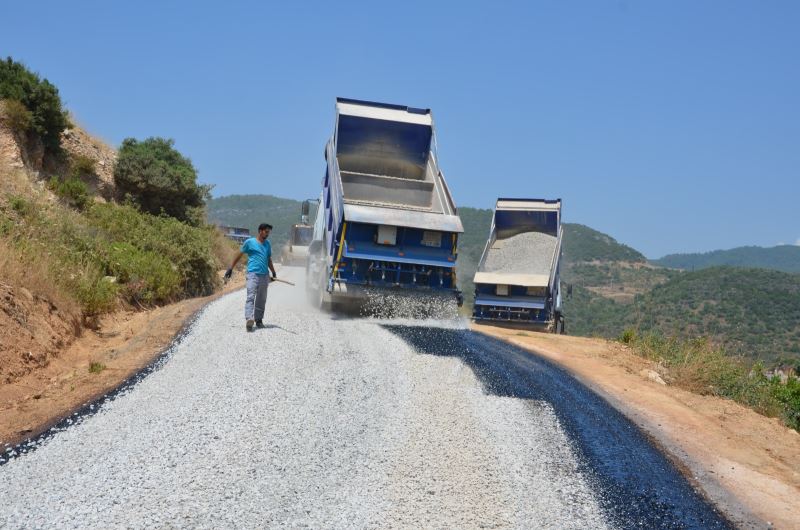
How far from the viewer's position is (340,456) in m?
4.68

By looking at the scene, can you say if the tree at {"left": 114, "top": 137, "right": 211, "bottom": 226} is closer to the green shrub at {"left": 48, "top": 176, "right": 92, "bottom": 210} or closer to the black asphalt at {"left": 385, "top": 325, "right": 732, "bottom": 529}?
the green shrub at {"left": 48, "top": 176, "right": 92, "bottom": 210}

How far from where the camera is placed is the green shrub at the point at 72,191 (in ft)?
47.6

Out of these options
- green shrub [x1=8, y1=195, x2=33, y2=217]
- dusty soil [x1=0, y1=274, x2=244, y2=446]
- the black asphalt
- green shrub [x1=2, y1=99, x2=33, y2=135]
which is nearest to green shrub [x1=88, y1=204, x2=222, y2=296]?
green shrub [x1=2, y1=99, x2=33, y2=135]

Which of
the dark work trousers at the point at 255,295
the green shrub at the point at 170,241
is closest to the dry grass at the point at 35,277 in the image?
the dark work trousers at the point at 255,295

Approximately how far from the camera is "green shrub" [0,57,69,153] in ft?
49.9

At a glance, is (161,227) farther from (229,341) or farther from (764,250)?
(764,250)

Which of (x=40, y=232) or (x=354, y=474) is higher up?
(x=40, y=232)

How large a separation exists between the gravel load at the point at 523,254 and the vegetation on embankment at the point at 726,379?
5.91 m

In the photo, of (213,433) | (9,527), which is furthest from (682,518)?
(9,527)

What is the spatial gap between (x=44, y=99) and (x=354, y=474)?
1483 centimetres

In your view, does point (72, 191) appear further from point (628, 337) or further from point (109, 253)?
point (628, 337)

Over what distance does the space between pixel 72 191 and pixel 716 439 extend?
44.7 feet

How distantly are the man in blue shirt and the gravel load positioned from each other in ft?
31.0

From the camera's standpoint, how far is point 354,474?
4406mm
